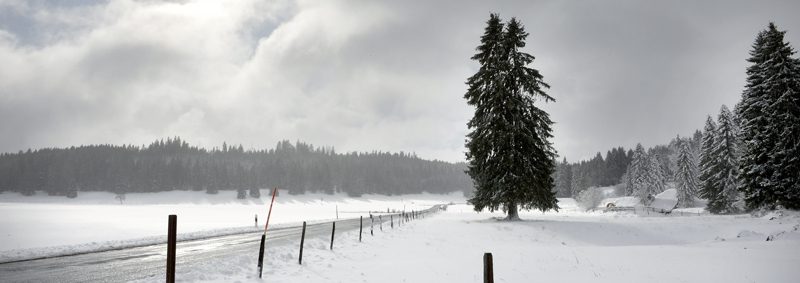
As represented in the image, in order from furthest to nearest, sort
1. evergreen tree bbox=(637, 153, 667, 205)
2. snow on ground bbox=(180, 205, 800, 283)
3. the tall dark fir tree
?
evergreen tree bbox=(637, 153, 667, 205)
the tall dark fir tree
snow on ground bbox=(180, 205, 800, 283)

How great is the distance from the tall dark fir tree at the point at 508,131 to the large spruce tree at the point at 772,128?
14784 millimetres

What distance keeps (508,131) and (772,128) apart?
60.3 feet

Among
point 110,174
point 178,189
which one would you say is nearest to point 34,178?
point 110,174

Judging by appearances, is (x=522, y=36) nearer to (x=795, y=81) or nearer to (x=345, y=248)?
(x=795, y=81)

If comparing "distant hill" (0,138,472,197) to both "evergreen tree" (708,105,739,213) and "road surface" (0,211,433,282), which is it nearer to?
"evergreen tree" (708,105,739,213)

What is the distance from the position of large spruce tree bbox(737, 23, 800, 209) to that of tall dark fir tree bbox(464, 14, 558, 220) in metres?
14.8

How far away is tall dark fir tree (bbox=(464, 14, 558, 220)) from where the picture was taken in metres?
27.9

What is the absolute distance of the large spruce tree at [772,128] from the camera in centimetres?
2886

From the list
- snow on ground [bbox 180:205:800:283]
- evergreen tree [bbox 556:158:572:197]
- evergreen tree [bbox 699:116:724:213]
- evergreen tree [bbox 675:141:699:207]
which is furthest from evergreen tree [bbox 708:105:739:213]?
evergreen tree [bbox 556:158:572:197]

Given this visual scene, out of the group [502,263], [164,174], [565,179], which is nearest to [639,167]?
[565,179]

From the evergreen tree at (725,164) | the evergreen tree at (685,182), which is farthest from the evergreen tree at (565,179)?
the evergreen tree at (725,164)

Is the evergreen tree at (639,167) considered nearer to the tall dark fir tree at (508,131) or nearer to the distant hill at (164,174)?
the distant hill at (164,174)

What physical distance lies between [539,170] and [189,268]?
2241 cm

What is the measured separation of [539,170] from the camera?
93.0 ft
